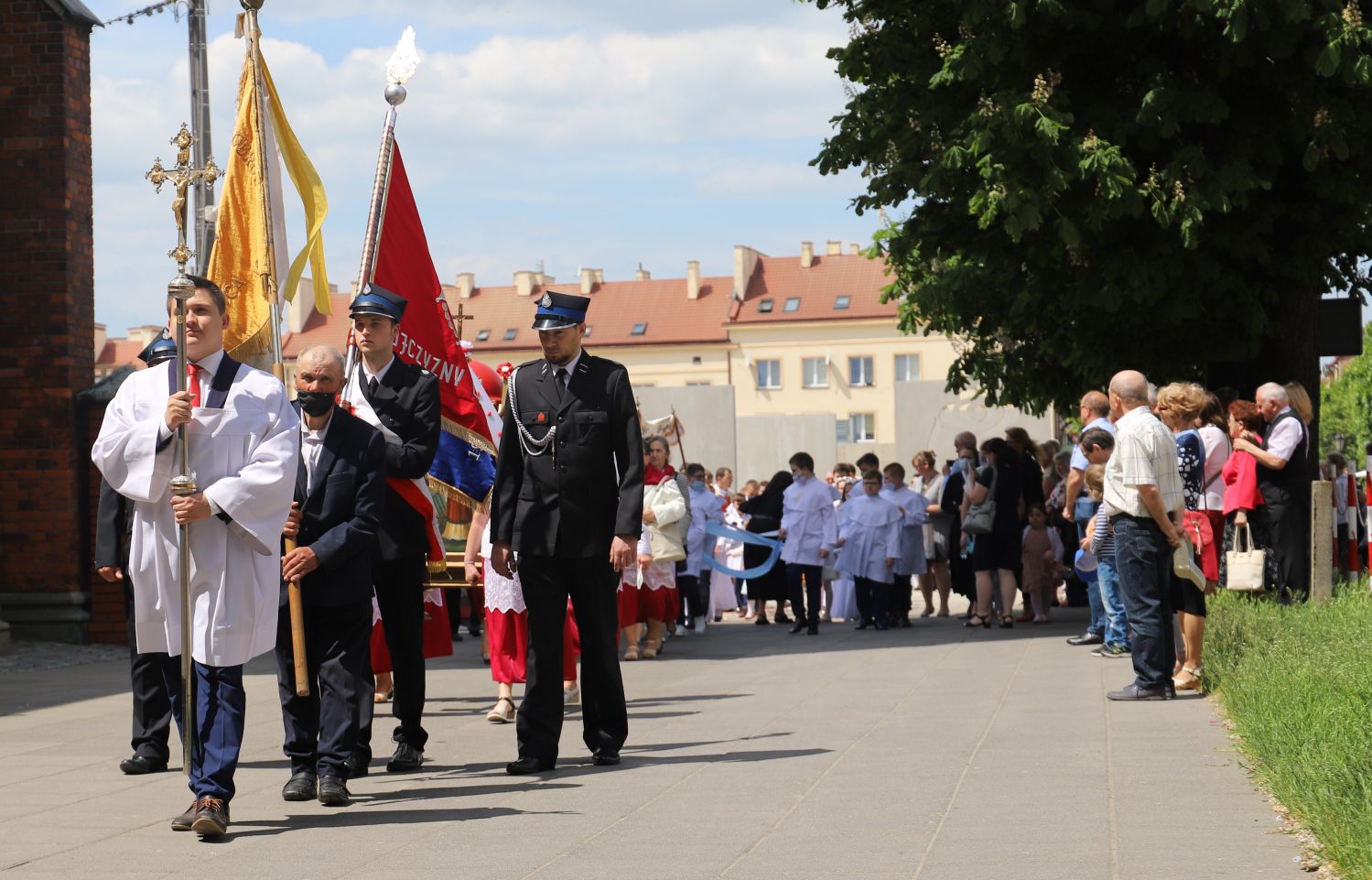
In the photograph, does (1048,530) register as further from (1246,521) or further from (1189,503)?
(1189,503)

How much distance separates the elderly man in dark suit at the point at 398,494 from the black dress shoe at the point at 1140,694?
4.45m

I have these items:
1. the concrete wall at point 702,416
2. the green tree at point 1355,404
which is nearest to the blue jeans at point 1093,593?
the concrete wall at point 702,416

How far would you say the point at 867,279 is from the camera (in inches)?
3642

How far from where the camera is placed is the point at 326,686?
751 centimetres

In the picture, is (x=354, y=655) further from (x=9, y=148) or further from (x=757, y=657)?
(x=9, y=148)

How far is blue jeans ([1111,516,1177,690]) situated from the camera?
1069cm

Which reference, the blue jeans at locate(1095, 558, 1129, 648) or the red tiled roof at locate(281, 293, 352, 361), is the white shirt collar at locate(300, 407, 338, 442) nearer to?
→ the blue jeans at locate(1095, 558, 1129, 648)

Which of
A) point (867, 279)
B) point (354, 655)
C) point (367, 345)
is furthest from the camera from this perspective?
point (867, 279)

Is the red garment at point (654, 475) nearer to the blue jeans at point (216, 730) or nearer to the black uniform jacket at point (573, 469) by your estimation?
the black uniform jacket at point (573, 469)

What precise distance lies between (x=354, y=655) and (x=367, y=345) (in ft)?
5.26

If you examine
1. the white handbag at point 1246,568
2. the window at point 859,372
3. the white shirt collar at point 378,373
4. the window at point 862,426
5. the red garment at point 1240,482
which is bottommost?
the white handbag at point 1246,568

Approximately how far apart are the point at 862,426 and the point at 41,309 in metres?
76.0

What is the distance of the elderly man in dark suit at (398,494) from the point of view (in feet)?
27.3

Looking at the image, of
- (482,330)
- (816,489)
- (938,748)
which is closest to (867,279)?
(482,330)
